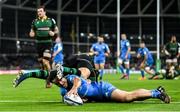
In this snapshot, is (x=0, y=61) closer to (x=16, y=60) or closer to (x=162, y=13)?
(x=16, y=60)

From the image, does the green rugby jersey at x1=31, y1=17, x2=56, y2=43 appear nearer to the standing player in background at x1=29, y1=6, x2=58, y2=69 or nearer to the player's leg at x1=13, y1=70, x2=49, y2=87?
the standing player in background at x1=29, y1=6, x2=58, y2=69

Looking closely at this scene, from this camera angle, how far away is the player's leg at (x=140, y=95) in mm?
12305

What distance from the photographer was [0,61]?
49750mm

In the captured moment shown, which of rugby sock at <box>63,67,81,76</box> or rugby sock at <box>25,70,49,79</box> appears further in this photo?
rugby sock at <box>25,70,49,79</box>

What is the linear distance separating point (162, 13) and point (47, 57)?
118ft

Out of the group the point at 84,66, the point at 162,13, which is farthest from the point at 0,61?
the point at 84,66

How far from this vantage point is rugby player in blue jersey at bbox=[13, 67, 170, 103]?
1232cm

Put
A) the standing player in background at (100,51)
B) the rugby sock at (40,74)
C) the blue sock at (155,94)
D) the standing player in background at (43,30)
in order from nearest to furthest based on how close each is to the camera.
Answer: the blue sock at (155,94) → the rugby sock at (40,74) → the standing player in background at (43,30) → the standing player in background at (100,51)

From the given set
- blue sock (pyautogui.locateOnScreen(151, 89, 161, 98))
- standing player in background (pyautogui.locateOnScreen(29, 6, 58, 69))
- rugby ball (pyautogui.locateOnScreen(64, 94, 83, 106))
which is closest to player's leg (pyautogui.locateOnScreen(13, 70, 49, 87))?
rugby ball (pyautogui.locateOnScreen(64, 94, 83, 106))

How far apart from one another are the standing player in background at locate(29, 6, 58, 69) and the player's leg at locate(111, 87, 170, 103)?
285 inches

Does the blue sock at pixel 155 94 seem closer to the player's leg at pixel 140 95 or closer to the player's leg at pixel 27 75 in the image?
the player's leg at pixel 140 95

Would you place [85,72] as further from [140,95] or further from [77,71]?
[140,95]

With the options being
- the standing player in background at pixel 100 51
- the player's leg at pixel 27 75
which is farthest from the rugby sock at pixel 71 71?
the standing player in background at pixel 100 51

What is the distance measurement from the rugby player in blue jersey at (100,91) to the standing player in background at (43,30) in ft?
22.7
